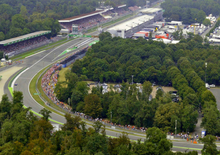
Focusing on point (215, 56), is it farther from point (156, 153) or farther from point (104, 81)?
point (156, 153)

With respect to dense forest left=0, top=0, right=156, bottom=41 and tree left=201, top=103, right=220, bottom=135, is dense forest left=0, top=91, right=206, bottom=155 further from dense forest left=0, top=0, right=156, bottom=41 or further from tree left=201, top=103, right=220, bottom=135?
dense forest left=0, top=0, right=156, bottom=41

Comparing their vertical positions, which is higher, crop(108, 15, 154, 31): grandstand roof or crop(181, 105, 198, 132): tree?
crop(108, 15, 154, 31): grandstand roof

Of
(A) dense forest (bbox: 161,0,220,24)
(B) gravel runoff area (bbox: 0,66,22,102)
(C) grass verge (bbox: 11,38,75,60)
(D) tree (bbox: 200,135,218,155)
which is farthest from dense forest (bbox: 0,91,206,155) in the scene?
(A) dense forest (bbox: 161,0,220,24)

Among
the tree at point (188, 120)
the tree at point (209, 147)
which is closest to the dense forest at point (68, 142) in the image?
the tree at point (209, 147)

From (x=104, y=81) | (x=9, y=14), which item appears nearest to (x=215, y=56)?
(x=104, y=81)

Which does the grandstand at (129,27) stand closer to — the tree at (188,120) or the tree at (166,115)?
the tree at (166,115)

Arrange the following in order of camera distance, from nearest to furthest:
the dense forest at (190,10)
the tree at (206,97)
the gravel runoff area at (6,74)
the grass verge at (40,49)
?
the tree at (206,97), the gravel runoff area at (6,74), the grass verge at (40,49), the dense forest at (190,10)
